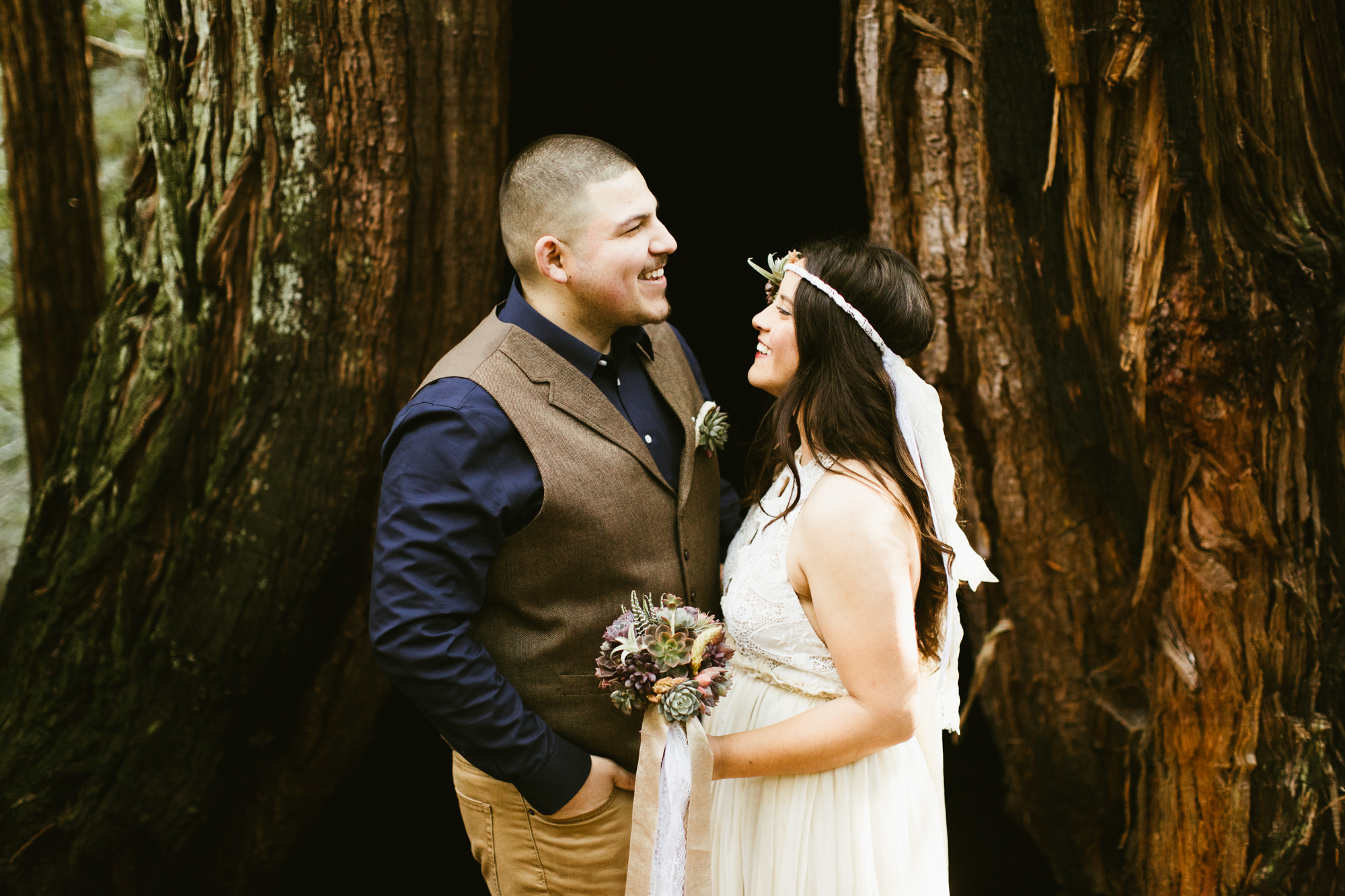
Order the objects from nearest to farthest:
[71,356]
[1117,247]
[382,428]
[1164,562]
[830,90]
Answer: [1117,247] < [1164,562] < [382,428] < [71,356] < [830,90]

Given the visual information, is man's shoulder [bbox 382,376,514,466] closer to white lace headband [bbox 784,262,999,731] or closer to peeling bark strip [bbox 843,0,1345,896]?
white lace headband [bbox 784,262,999,731]

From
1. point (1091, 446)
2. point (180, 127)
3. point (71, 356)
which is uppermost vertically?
point (180, 127)

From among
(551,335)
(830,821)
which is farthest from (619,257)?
(830,821)

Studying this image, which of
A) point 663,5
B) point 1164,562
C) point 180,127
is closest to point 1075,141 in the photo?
point 1164,562

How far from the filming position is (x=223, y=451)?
2.59m

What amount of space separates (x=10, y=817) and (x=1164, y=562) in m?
3.36

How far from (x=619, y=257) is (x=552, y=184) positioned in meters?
0.25

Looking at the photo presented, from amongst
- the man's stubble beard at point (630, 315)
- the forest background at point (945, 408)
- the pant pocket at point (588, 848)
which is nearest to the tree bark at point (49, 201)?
the forest background at point (945, 408)

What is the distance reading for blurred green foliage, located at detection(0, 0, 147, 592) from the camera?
3.59 metres

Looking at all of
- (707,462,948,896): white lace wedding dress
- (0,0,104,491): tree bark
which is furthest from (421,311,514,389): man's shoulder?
(0,0,104,491): tree bark

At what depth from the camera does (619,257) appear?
208 cm

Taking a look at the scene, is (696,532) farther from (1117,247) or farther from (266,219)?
(266,219)

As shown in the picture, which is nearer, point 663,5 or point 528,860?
point 528,860

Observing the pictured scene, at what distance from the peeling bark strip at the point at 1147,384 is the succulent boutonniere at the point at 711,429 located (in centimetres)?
87
